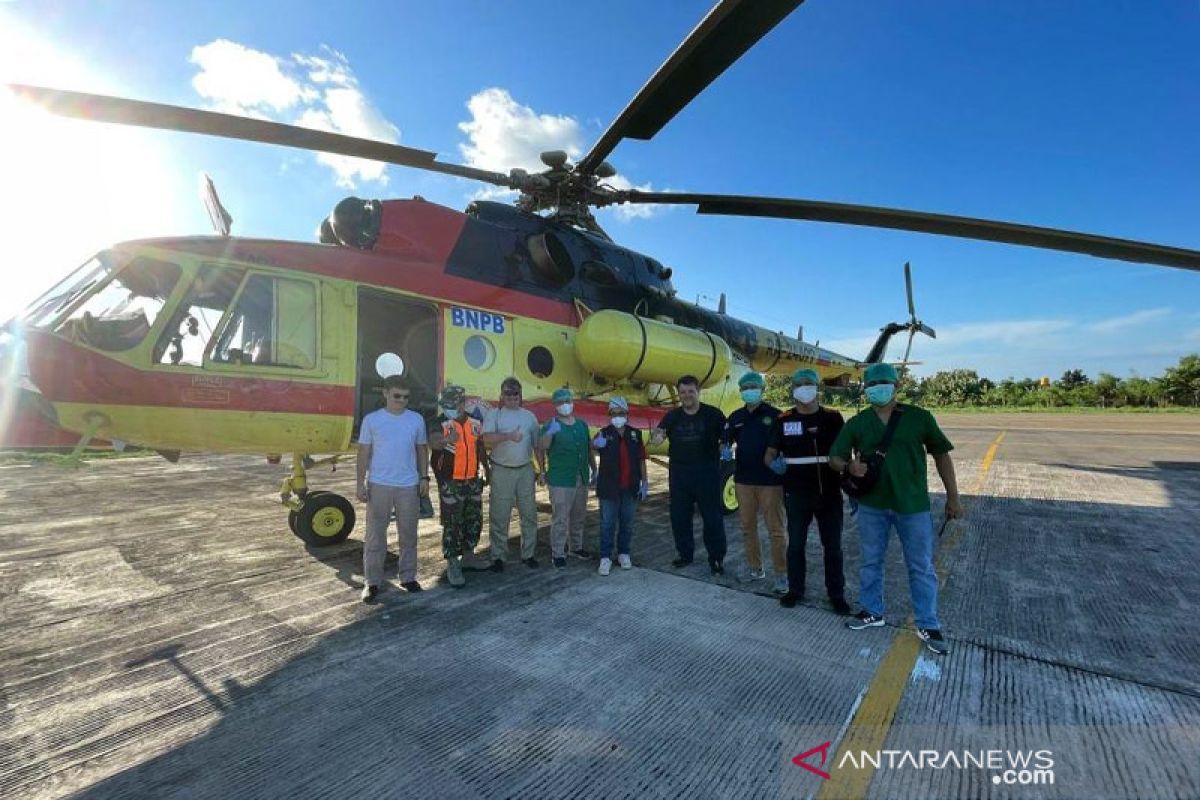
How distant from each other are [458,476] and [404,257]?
270 centimetres

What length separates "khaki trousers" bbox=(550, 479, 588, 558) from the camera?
5.31 metres

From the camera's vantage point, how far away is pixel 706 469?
5.24 meters

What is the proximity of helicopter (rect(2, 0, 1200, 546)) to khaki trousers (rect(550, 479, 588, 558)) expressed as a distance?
1.45 meters

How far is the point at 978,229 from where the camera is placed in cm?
639

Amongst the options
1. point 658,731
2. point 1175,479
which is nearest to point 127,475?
point 658,731

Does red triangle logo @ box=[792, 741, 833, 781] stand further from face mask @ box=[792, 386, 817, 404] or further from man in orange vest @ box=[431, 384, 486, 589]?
man in orange vest @ box=[431, 384, 486, 589]

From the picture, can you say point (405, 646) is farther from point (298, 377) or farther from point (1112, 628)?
point (1112, 628)

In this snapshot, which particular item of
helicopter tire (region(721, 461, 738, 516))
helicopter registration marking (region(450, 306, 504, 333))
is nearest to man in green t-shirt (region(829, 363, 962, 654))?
helicopter tire (region(721, 461, 738, 516))

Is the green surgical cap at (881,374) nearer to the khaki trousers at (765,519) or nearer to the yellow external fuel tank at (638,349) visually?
the khaki trousers at (765,519)

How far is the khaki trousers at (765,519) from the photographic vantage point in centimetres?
470

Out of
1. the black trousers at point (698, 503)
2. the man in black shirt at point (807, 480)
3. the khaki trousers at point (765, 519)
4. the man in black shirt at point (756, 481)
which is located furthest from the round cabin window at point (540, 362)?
the man in black shirt at point (807, 480)

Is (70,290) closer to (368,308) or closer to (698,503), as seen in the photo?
(368,308)

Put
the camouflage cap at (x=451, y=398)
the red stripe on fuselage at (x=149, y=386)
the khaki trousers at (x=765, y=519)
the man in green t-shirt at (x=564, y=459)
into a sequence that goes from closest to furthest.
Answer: the red stripe on fuselage at (x=149, y=386), the khaki trousers at (x=765, y=519), the camouflage cap at (x=451, y=398), the man in green t-shirt at (x=564, y=459)

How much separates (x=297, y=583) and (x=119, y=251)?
3395 mm
